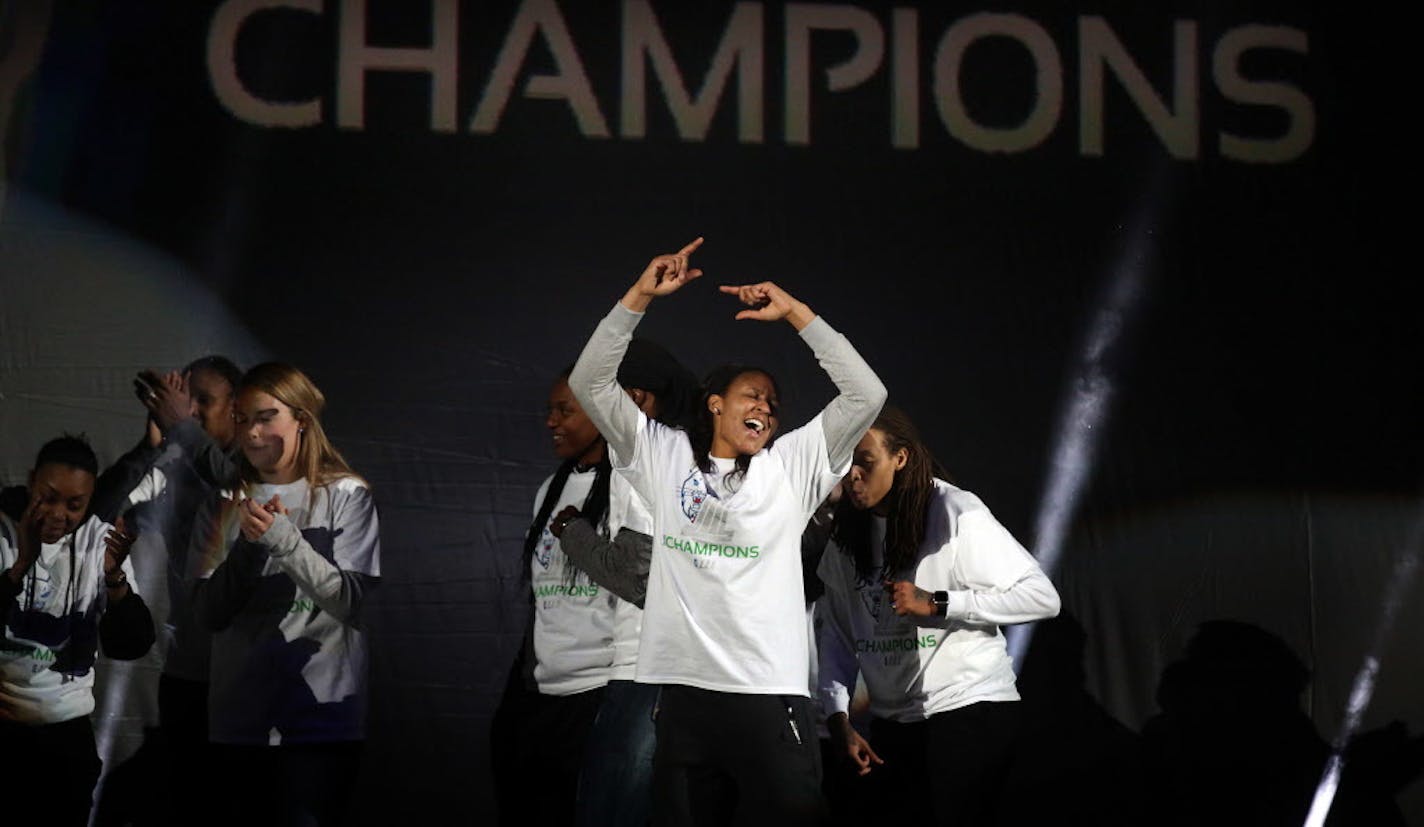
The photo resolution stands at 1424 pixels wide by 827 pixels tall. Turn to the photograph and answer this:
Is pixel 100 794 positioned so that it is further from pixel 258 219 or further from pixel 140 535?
pixel 258 219

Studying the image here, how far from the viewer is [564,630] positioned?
3891 millimetres

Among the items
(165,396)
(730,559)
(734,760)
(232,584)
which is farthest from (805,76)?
(734,760)

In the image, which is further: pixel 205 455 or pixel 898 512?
pixel 205 455

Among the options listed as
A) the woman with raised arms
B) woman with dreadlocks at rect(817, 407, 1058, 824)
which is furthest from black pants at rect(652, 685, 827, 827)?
woman with dreadlocks at rect(817, 407, 1058, 824)

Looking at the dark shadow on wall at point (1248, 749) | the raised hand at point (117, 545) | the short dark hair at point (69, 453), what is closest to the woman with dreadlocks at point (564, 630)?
the raised hand at point (117, 545)

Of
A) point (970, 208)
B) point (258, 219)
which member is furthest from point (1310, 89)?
point (258, 219)

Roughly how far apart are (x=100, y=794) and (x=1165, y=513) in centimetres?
307

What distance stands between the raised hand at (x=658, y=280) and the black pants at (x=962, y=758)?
1172 millimetres

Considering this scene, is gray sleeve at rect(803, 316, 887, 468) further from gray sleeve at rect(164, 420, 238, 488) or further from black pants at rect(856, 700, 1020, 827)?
gray sleeve at rect(164, 420, 238, 488)

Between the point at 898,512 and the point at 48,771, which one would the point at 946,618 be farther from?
the point at 48,771

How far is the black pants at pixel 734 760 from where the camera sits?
3197 millimetres

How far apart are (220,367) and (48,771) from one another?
116cm

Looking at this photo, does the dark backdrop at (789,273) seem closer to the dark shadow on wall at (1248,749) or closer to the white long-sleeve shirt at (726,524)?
the dark shadow on wall at (1248,749)

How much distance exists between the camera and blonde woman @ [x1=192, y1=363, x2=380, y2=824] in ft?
12.7
